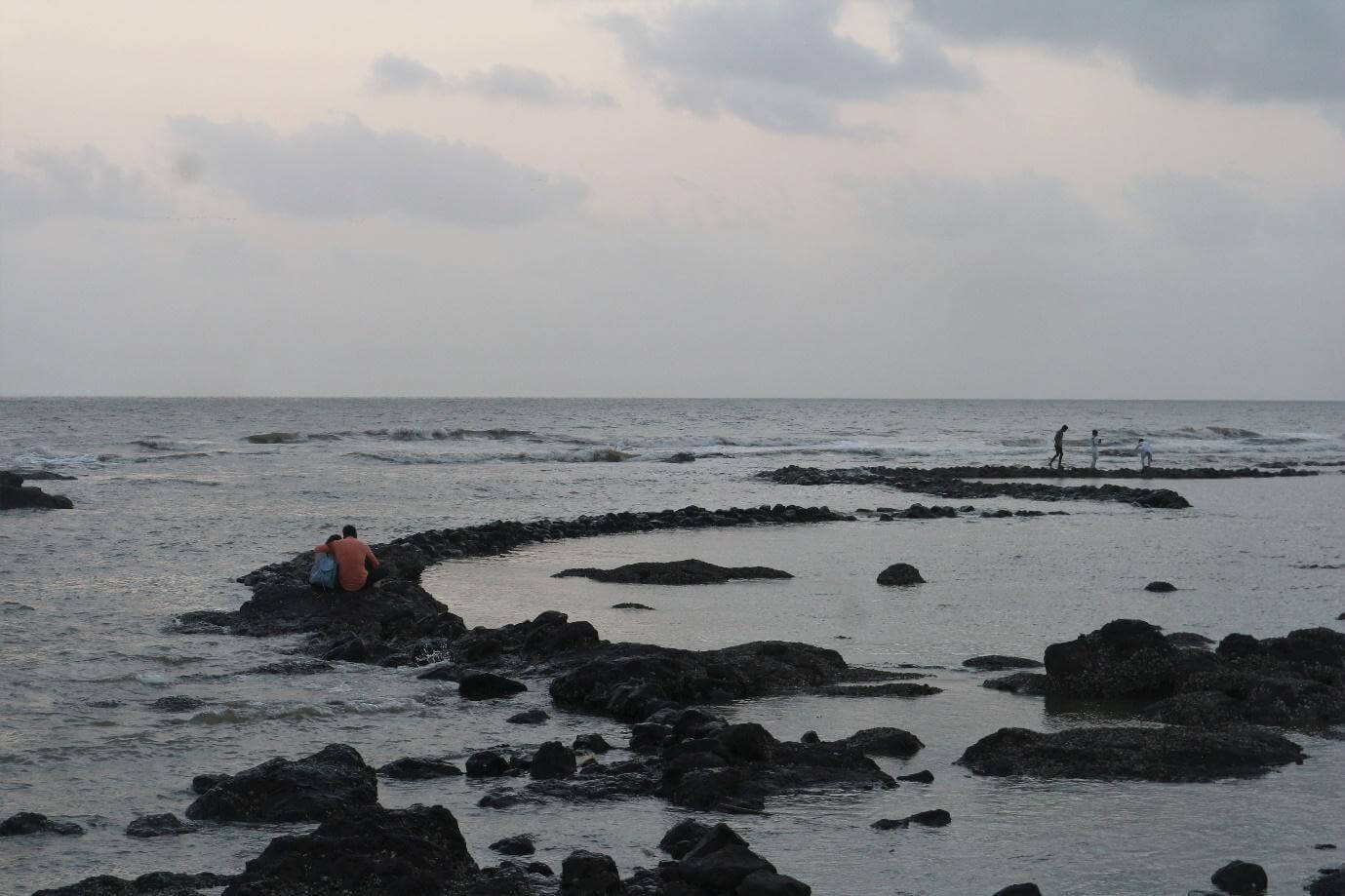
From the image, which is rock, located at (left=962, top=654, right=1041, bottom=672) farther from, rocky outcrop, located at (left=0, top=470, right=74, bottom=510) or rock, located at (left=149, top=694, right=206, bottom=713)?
rocky outcrop, located at (left=0, top=470, right=74, bottom=510)

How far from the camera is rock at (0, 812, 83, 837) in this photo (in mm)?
8188

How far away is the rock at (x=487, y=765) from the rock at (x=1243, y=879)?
16.5 ft

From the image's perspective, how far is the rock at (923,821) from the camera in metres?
8.31

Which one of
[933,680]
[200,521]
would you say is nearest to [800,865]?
[933,680]

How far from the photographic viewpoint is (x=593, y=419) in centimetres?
11644

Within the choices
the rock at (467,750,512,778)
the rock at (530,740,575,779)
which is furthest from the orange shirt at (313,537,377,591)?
the rock at (530,740,575,779)

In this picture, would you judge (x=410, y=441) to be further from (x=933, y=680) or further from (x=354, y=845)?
(x=354, y=845)

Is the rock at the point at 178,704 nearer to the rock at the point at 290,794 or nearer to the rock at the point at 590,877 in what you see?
the rock at the point at 290,794

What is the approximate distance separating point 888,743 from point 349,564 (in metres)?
9.47

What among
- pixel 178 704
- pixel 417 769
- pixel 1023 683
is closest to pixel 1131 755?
pixel 1023 683

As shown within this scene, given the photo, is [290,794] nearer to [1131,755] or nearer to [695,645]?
[1131,755]

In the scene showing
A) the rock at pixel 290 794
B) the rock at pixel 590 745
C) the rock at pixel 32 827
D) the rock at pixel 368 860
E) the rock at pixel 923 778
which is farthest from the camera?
the rock at pixel 590 745

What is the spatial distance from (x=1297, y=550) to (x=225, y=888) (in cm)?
2303

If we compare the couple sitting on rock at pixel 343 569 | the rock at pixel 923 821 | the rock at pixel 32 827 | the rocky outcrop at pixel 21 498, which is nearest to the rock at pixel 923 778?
the rock at pixel 923 821
